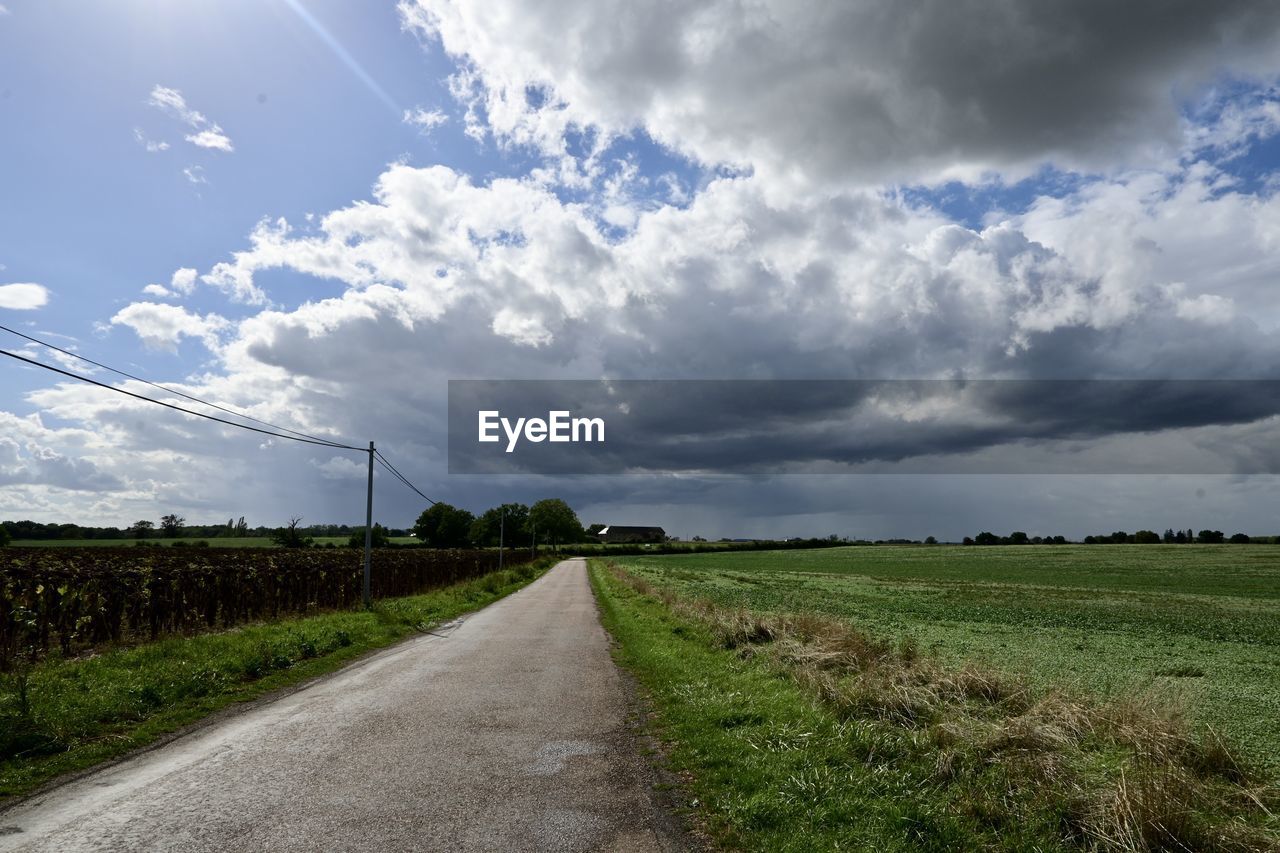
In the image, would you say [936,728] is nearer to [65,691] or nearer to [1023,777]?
[1023,777]

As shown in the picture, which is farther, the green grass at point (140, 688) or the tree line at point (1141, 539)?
the tree line at point (1141, 539)

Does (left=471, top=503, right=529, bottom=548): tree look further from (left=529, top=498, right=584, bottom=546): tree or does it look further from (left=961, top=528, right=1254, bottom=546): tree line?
(left=961, top=528, right=1254, bottom=546): tree line

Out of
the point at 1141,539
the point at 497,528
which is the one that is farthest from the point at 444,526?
the point at 1141,539

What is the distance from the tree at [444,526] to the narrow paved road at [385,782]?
16585 cm

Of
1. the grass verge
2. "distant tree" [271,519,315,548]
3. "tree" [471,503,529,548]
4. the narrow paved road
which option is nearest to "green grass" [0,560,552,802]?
the narrow paved road

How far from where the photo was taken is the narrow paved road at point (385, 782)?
6023mm

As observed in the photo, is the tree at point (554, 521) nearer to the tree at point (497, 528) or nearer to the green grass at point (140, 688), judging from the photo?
the tree at point (497, 528)

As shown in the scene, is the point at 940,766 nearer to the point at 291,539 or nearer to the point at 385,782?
the point at 385,782

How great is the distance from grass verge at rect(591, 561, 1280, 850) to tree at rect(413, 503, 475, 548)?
16780 cm

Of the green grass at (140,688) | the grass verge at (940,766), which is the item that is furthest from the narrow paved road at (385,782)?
the grass verge at (940,766)

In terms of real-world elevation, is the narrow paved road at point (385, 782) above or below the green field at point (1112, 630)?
above

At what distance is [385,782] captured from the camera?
24.5ft

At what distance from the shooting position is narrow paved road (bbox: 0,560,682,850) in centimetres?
602

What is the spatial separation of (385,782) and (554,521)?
167153mm
